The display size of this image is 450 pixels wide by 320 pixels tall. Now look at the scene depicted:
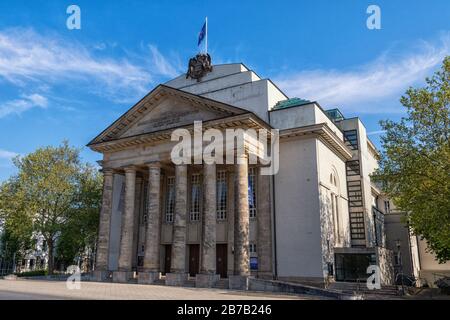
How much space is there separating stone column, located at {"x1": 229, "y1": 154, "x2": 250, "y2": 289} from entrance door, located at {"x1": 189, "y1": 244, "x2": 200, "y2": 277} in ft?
22.9

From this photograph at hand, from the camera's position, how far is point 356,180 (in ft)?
118

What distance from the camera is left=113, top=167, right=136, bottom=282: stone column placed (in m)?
30.2

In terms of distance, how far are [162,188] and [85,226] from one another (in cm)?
1456

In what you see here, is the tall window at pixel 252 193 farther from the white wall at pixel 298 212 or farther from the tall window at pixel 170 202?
the tall window at pixel 170 202

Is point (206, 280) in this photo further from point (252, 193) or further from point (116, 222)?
point (116, 222)

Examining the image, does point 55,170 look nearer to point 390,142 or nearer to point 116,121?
point 116,121

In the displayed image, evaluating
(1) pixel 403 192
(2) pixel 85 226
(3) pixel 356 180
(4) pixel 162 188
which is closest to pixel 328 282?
(1) pixel 403 192

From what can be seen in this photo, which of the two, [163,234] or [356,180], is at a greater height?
[356,180]

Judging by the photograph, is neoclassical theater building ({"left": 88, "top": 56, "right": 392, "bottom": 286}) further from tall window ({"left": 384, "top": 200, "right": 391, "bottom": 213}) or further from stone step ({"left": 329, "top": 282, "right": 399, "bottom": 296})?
tall window ({"left": 384, "top": 200, "right": 391, "bottom": 213})

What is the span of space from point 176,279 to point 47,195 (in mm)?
22502

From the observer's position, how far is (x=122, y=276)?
30031 millimetres

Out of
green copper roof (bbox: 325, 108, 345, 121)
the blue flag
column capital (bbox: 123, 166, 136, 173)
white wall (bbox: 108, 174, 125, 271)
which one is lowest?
white wall (bbox: 108, 174, 125, 271)

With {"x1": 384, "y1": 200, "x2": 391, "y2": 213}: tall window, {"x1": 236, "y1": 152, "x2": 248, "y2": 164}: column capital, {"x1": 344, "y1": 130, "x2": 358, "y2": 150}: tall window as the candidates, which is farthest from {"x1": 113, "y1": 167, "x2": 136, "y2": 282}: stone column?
{"x1": 384, "y1": 200, "x2": 391, "y2": 213}: tall window

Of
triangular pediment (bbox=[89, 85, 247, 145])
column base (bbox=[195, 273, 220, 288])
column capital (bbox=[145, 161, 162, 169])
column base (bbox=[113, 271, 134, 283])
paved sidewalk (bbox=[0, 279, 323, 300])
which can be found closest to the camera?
paved sidewalk (bbox=[0, 279, 323, 300])
